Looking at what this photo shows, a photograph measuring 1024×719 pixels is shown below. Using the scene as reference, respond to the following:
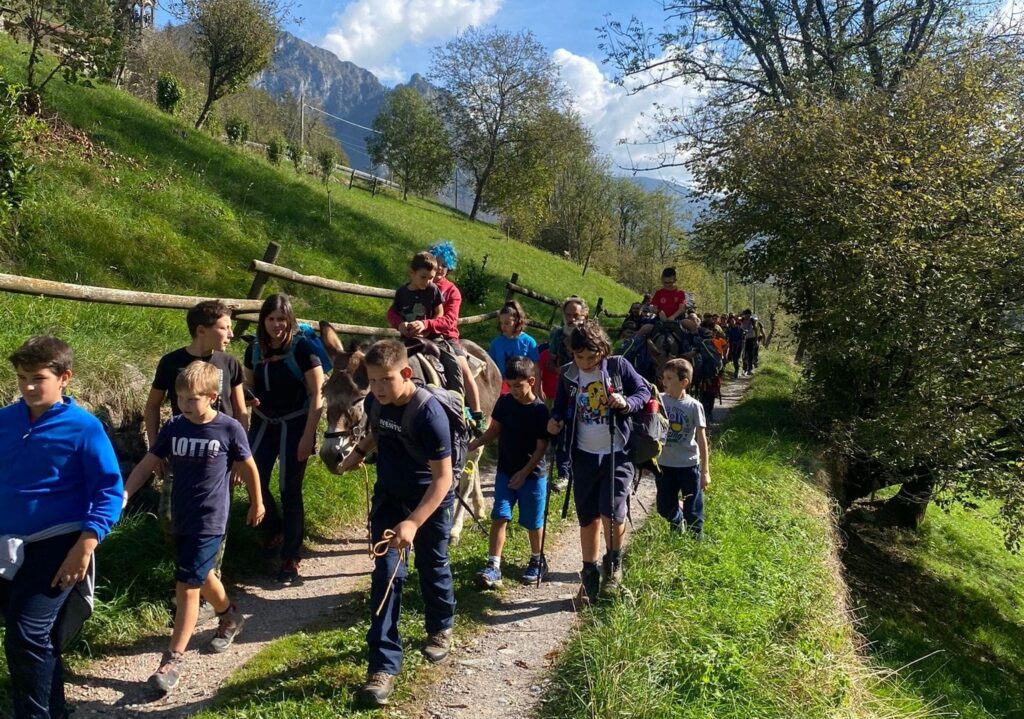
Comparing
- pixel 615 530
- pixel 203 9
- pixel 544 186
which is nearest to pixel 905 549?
pixel 615 530

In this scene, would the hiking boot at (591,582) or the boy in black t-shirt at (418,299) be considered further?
the boy in black t-shirt at (418,299)

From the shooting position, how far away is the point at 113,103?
12789 millimetres

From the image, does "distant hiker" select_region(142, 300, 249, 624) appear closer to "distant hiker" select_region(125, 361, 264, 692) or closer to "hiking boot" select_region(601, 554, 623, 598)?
"distant hiker" select_region(125, 361, 264, 692)

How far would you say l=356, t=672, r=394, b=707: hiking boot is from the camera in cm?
340

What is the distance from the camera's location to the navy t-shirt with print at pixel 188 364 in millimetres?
4078

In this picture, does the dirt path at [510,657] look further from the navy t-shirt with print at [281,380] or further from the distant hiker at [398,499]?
the navy t-shirt with print at [281,380]

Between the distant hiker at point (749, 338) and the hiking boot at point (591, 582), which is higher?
the distant hiker at point (749, 338)

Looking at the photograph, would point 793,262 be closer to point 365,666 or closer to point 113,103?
point 365,666

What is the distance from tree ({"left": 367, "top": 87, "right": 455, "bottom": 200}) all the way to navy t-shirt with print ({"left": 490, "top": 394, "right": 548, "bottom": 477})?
35988 millimetres

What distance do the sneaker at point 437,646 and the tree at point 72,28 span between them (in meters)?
6.89

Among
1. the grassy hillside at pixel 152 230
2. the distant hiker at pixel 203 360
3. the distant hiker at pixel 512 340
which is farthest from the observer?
the distant hiker at pixel 512 340

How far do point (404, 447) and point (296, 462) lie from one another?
5.29 feet

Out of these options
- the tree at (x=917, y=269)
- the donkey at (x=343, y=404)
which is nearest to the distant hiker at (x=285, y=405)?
the donkey at (x=343, y=404)

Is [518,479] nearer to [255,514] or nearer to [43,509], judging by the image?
[255,514]
